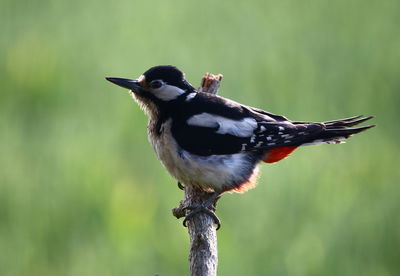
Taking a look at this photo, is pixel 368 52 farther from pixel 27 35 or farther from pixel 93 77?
pixel 27 35

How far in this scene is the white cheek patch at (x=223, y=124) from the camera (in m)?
5.65

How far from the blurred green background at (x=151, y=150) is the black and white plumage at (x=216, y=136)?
80 cm

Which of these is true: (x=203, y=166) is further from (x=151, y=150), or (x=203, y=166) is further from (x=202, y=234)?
(x=151, y=150)

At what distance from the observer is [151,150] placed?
7254mm

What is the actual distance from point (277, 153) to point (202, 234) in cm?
106

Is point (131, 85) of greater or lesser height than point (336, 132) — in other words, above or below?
above

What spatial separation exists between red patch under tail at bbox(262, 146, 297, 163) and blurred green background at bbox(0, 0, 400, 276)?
0.78m

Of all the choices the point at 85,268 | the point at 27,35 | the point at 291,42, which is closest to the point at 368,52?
the point at 291,42

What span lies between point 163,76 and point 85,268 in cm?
140

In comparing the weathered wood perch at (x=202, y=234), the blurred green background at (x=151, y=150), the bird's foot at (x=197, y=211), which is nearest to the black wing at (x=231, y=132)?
the weathered wood perch at (x=202, y=234)

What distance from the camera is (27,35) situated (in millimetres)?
8133

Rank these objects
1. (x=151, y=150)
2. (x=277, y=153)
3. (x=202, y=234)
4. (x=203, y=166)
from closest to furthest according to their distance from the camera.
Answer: (x=202, y=234) → (x=203, y=166) → (x=277, y=153) → (x=151, y=150)

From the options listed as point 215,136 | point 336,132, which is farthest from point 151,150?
point 336,132

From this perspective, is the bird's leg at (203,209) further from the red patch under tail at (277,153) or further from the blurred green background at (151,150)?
the blurred green background at (151,150)
